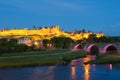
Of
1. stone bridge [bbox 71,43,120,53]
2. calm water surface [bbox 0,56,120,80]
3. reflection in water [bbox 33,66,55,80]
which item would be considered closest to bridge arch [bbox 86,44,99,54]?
stone bridge [bbox 71,43,120,53]

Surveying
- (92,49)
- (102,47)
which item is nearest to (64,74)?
(102,47)

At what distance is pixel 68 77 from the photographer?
5594 cm

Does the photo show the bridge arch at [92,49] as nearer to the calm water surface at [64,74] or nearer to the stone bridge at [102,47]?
the stone bridge at [102,47]

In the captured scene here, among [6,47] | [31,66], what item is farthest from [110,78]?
[6,47]

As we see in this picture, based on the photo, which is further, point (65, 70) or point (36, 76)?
point (65, 70)

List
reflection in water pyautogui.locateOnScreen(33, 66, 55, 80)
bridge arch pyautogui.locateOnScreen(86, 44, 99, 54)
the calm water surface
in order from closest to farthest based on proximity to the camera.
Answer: the calm water surface, reflection in water pyautogui.locateOnScreen(33, 66, 55, 80), bridge arch pyautogui.locateOnScreen(86, 44, 99, 54)

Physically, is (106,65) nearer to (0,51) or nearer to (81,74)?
(81,74)

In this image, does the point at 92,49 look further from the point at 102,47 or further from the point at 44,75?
the point at 44,75

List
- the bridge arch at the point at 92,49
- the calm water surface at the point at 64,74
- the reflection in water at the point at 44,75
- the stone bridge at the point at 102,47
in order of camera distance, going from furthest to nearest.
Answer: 1. the bridge arch at the point at 92,49
2. the stone bridge at the point at 102,47
3. the reflection in water at the point at 44,75
4. the calm water surface at the point at 64,74

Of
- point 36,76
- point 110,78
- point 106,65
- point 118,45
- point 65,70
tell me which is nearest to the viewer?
point 110,78

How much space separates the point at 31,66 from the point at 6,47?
46931 millimetres

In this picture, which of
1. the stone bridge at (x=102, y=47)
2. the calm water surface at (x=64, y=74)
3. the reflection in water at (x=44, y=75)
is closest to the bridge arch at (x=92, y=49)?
the stone bridge at (x=102, y=47)

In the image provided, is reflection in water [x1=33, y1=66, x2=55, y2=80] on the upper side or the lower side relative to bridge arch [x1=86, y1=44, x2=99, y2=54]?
lower

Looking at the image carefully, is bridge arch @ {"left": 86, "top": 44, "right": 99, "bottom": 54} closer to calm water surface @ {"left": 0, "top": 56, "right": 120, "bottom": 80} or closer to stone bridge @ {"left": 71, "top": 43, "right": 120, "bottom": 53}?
stone bridge @ {"left": 71, "top": 43, "right": 120, "bottom": 53}
